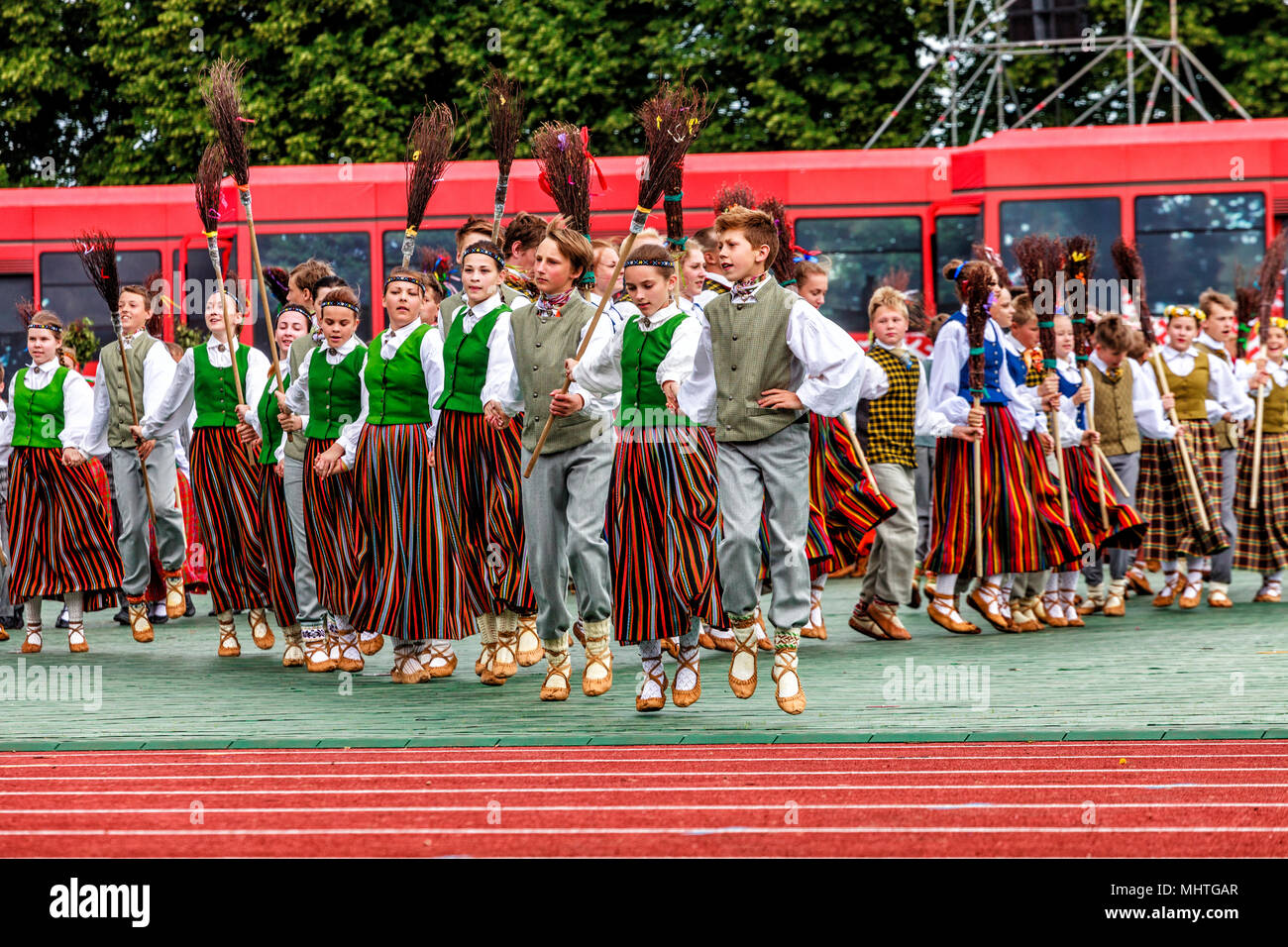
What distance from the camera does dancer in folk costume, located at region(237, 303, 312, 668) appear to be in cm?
880

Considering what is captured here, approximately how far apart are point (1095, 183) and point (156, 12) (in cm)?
1583

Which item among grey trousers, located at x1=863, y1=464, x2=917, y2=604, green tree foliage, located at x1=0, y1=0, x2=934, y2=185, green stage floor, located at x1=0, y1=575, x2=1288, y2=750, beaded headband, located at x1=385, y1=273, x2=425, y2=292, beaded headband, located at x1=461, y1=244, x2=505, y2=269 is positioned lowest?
green stage floor, located at x1=0, y1=575, x2=1288, y2=750

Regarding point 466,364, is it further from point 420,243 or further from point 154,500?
point 420,243

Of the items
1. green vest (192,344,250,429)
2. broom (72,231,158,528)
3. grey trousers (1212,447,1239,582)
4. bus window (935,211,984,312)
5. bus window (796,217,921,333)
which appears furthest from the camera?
bus window (796,217,921,333)

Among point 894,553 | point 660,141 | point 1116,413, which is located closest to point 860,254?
point 1116,413

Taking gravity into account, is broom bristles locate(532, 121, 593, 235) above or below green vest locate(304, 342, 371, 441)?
above

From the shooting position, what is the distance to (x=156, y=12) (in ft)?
87.4

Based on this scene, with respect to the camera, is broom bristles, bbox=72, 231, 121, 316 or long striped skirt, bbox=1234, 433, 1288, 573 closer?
broom bristles, bbox=72, 231, 121, 316

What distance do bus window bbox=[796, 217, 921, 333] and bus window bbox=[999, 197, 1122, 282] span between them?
31.9 inches

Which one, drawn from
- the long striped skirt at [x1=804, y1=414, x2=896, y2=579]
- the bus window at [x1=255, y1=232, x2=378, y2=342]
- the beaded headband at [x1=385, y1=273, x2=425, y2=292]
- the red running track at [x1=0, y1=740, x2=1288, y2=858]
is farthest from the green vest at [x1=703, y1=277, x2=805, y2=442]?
the bus window at [x1=255, y1=232, x2=378, y2=342]

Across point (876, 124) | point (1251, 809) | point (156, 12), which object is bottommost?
point (1251, 809)

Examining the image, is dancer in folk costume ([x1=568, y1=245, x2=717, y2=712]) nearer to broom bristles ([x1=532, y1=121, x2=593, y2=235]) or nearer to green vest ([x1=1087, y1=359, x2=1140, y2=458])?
broom bristles ([x1=532, y1=121, x2=593, y2=235])
